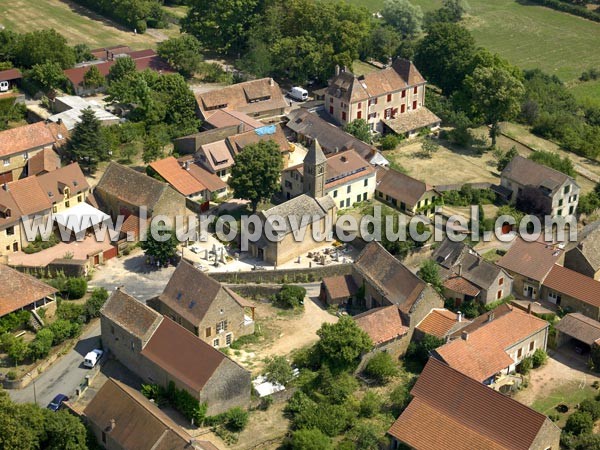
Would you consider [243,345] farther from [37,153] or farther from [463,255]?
[37,153]

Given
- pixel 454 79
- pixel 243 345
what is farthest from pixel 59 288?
pixel 454 79

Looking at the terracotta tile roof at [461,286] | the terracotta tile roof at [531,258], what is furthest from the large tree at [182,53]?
the terracotta tile roof at [461,286]

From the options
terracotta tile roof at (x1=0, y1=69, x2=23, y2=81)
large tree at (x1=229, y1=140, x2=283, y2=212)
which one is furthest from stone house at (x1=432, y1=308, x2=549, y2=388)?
terracotta tile roof at (x1=0, y1=69, x2=23, y2=81)

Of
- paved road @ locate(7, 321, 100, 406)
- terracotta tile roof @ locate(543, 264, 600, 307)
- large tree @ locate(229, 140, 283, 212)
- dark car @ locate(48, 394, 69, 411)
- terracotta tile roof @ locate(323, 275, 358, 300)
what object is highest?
large tree @ locate(229, 140, 283, 212)

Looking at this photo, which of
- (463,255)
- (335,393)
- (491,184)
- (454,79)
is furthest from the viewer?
(454,79)

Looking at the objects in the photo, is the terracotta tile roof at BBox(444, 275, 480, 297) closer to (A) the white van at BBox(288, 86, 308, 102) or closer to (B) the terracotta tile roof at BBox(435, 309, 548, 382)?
(B) the terracotta tile roof at BBox(435, 309, 548, 382)

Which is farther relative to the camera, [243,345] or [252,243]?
[252,243]

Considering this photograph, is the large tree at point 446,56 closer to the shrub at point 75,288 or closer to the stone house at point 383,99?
the stone house at point 383,99
